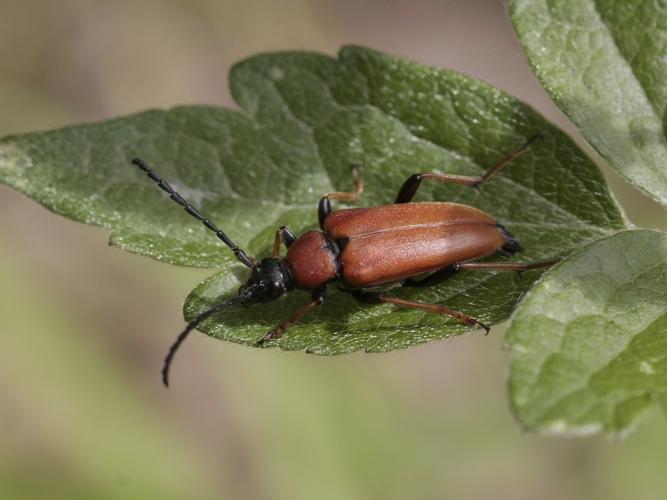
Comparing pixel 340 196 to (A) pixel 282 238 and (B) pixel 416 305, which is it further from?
(B) pixel 416 305

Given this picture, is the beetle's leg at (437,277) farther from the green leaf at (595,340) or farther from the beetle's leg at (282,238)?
the green leaf at (595,340)

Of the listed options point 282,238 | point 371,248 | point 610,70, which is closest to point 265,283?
point 282,238

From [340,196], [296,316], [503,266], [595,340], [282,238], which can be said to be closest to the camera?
[595,340]

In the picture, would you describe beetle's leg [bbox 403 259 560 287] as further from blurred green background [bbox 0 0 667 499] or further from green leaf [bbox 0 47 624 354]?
blurred green background [bbox 0 0 667 499]

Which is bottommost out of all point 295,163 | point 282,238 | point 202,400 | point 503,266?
point 202,400

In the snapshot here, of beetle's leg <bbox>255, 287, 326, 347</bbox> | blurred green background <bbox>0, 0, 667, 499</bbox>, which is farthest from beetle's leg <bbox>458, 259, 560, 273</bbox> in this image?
blurred green background <bbox>0, 0, 667, 499</bbox>

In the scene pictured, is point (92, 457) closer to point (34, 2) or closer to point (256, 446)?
point (256, 446)

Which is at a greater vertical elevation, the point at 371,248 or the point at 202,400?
the point at 371,248

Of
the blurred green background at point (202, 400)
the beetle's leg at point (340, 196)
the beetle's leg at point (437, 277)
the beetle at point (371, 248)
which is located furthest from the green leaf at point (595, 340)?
the blurred green background at point (202, 400)
